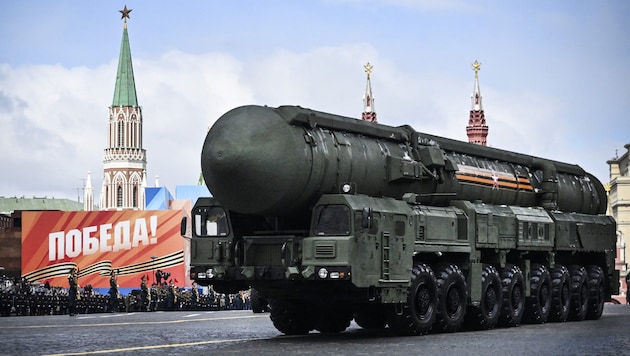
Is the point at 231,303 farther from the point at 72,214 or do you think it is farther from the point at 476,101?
the point at 476,101

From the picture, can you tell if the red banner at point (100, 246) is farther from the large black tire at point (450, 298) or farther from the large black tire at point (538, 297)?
the large black tire at point (450, 298)

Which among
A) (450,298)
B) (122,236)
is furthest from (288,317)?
(122,236)

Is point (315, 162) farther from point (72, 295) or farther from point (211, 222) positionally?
point (72, 295)

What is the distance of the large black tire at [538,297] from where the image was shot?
24.7 m

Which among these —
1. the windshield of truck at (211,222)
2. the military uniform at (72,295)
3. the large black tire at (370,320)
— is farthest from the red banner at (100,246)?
the windshield of truck at (211,222)

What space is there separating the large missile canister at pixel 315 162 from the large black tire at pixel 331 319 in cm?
254

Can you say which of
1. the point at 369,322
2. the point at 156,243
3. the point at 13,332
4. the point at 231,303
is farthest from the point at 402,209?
the point at 156,243

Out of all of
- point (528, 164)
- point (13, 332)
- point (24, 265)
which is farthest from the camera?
point (24, 265)

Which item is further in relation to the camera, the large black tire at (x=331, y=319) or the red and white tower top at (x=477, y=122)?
the red and white tower top at (x=477, y=122)

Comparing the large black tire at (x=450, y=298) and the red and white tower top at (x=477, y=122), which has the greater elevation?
the red and white tower top at (x=477, y=122)

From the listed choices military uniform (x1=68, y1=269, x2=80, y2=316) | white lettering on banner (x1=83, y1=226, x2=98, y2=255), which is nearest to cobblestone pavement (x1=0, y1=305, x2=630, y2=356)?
military uniform (x1=68, y1=269, x2=80, y2=316)

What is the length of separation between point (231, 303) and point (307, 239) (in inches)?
1560

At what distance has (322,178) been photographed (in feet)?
62.4

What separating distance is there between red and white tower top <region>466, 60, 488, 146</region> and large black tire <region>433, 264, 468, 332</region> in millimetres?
122874
